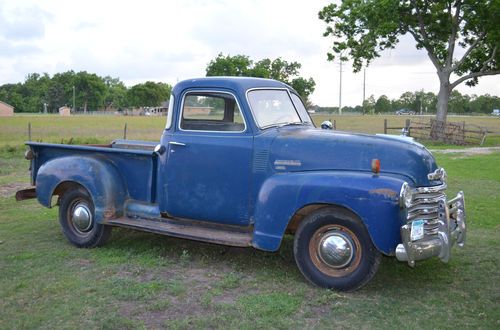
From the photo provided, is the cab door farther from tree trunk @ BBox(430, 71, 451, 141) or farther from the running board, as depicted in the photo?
tree trunk @ BBox(430, 71, 451, 141)

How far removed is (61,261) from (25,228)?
1938mm

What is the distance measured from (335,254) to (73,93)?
119 m

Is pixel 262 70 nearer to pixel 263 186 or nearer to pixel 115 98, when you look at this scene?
pixel 263 186

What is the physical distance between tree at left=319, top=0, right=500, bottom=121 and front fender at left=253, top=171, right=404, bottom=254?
22101 millimetres

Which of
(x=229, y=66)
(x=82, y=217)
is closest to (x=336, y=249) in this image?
(x=82, y=217)

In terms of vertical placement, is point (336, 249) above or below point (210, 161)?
below

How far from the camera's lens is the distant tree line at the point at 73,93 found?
4321 inches

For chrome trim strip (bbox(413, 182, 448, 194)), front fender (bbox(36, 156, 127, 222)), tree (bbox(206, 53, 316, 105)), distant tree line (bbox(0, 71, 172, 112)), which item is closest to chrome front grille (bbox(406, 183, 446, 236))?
chrome trim strip (bbox(413, 182, 448, 194))

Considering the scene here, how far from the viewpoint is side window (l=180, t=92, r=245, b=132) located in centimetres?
559

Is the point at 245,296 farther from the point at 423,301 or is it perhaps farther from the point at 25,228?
the point at 25,228

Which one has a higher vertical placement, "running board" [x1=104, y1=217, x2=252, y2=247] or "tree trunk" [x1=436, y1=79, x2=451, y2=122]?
"tree trunk" [x1=436, y1=79, x2=451, y2=122]

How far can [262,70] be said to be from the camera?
4622 centimetres

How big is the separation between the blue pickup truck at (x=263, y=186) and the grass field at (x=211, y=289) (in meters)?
0.35

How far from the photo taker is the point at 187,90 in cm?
573
